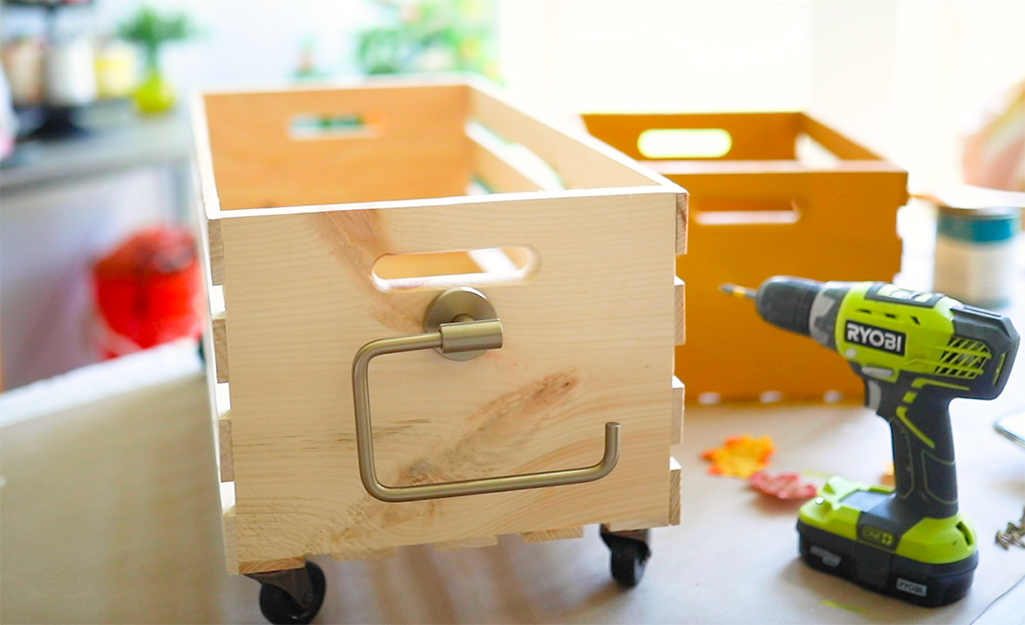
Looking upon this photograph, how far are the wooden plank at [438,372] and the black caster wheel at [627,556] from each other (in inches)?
1.1

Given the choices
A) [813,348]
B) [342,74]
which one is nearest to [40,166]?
[342,74]

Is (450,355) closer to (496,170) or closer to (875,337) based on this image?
(875,337)

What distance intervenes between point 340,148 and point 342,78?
1.89 meters

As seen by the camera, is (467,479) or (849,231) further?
(849,231)

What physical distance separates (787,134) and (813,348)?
13.8 inches

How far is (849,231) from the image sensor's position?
97 centimetres

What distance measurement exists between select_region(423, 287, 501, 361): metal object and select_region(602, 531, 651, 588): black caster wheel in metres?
0.18

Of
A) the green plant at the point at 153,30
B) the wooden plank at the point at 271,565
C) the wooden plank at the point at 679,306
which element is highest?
the green plant at the point at 153,30

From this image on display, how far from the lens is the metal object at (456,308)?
62 cm

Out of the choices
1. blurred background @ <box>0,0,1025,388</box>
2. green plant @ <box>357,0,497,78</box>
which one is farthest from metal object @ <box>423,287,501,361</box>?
green plant @ <box>357,0,497,78</box>

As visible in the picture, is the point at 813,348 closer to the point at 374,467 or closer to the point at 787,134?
the point at 787,134

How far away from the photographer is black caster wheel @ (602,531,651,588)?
0.70 m

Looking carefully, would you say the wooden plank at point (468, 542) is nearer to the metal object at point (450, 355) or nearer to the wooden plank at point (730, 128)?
the metal object at point (450, 355)

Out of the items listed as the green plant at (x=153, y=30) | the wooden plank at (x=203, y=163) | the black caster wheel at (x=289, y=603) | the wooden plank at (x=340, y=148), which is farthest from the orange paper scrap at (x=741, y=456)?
the green plant at (x=153, y=30)
